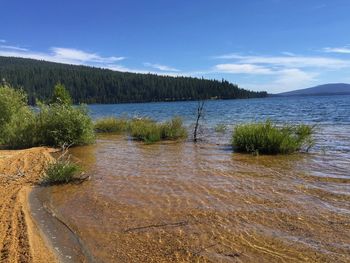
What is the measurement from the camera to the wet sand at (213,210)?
5984 millimetres

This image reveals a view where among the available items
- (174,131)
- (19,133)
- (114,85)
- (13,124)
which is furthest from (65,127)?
(114,85)

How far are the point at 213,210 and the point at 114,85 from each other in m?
159

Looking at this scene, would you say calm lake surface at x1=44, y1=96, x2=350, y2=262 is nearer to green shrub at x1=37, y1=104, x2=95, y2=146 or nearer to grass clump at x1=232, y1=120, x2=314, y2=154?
grass clump at x1=232, y1=120, x2=314, y2=154

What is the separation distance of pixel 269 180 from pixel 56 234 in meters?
5.93

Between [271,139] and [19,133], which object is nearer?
[271,139]

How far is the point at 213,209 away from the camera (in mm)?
7992

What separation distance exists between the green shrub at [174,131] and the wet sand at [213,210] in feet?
28.4

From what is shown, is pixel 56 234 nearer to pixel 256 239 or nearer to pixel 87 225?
pixel 87 225

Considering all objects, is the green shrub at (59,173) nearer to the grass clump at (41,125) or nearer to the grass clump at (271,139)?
the grass clump at (271,139)

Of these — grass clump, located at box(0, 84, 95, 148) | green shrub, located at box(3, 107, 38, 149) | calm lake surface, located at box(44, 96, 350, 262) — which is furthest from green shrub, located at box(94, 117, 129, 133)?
calm lake surface, located at box(44, 96, 350, 262)

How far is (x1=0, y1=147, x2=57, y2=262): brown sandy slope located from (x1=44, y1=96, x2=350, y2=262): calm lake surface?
69cm

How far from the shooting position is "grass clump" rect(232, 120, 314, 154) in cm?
1531

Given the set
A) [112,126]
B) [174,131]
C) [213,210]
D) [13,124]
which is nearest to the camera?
[213,210]

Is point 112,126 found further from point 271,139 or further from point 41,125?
point 271,139
